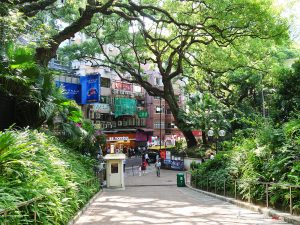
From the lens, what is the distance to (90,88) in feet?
119

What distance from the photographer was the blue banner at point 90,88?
35.7 metres

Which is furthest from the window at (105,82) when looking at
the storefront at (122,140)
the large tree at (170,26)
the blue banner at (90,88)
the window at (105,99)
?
the large tree at (170,26)

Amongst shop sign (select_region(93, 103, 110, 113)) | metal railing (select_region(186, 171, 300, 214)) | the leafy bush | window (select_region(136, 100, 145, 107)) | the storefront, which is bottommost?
metal railing (select_region(186, 171, 300, 214))

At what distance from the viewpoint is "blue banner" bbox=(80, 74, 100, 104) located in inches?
1405

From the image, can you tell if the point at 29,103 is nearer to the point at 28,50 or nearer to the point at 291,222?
the point at 28,50

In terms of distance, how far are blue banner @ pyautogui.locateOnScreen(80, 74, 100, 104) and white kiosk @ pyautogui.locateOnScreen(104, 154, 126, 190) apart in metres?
14.7

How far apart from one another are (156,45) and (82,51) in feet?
23.2

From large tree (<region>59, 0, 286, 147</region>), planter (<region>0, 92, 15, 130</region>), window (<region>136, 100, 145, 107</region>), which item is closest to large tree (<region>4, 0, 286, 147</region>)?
large tree (<region>59, 0, 286, 147</region>)

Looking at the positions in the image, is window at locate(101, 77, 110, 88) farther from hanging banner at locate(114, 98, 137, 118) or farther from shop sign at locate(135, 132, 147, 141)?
shop sign at locate(135, 132, 147, 141)

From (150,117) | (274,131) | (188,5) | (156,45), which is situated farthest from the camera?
(150,117)

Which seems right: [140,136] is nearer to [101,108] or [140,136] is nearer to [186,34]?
[101,108]

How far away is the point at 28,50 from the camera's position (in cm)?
1280

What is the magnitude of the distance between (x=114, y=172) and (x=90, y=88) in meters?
15.8

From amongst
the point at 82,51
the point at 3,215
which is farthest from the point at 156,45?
the point at 3,215
